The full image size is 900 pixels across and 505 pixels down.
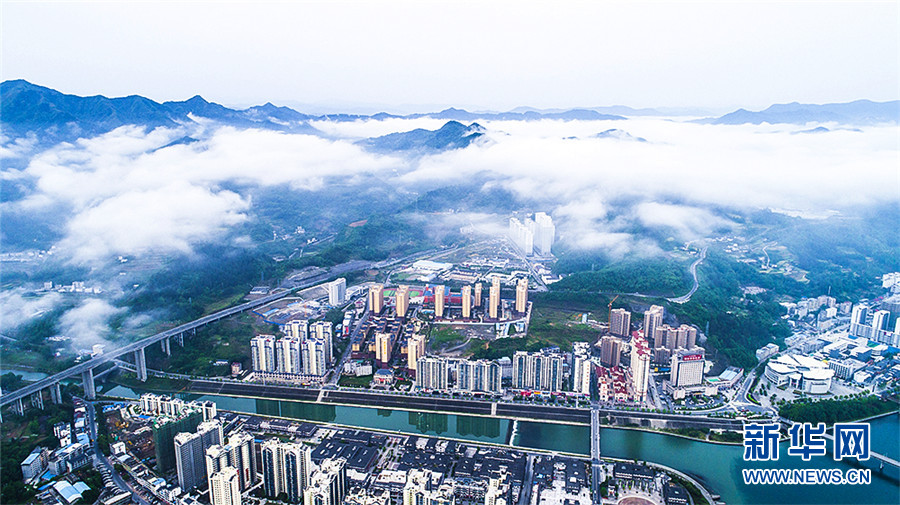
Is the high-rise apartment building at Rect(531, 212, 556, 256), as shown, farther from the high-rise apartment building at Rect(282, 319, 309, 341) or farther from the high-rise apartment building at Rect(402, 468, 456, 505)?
the high-rise apartment building at Rect(402, 468, 456, 505)

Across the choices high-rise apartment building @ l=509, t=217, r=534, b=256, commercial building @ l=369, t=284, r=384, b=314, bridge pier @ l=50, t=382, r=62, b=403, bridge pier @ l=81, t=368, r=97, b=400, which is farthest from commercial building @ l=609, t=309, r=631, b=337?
bridge pier @ l=50, t=382, r=62, b=403

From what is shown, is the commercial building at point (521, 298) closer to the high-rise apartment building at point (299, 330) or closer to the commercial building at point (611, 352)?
the commercial building at point (611, 352)

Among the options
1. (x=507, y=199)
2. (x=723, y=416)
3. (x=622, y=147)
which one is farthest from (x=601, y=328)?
(x=622, y=147)

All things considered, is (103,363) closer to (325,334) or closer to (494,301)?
(325,334)

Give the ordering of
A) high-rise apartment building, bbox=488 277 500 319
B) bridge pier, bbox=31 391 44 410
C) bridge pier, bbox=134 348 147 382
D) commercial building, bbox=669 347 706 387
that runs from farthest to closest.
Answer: high-rise apartment building, bbox=488 277 500 319
bridge pier, bbox=134 348 147 382
commercial building, bbox=669 347 706 387
bridge pier, bbox=31 391 44 410

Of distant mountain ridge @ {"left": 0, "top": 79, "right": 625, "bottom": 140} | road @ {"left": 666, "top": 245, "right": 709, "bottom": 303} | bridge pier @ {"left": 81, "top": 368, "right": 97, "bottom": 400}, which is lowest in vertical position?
A: bridge pier @ {"left": 81, "top": 368, "right": 97, "bottom": 400}

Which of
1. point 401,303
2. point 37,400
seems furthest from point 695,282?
point 37,400

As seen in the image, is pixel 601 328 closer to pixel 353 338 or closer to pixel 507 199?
pixel 353 338
